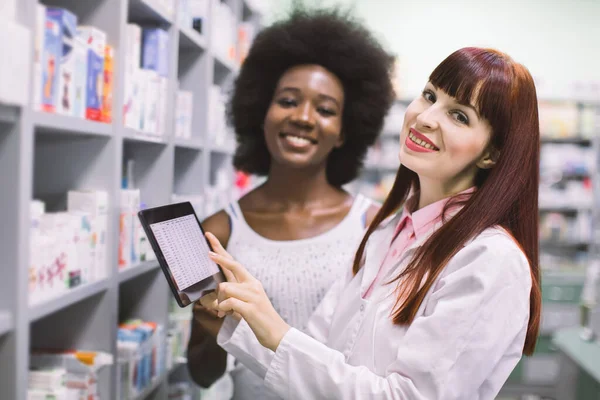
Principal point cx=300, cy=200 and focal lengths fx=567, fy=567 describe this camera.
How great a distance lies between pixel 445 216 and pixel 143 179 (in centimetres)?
118

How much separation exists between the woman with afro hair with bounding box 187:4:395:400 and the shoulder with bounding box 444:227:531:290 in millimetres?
560

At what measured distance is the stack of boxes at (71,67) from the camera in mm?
1235

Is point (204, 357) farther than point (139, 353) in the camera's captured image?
No

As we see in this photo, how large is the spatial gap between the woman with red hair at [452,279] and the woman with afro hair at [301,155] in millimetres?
443

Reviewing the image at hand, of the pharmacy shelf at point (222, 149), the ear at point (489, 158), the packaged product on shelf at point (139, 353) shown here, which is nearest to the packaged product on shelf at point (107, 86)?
the packaged product on shelf at point (139, 353)

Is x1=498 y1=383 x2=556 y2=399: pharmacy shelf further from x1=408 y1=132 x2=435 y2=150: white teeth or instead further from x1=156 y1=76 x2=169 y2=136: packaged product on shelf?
x1=408 y1=132 x2=435 y2=150: white teeth

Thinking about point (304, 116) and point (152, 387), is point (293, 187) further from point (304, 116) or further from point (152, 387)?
point (152, 387)

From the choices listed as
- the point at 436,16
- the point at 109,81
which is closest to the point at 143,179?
the point at 109,81

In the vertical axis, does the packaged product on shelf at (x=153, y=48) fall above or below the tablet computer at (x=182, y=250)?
above

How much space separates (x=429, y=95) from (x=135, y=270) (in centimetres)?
113

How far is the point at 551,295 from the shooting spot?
16.0 feet

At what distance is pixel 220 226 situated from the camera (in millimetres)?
1757

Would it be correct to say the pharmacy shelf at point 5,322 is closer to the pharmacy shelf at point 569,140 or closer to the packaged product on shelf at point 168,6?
the packaged product on shelf at point 168,6

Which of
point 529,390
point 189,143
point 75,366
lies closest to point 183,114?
point 189,143
